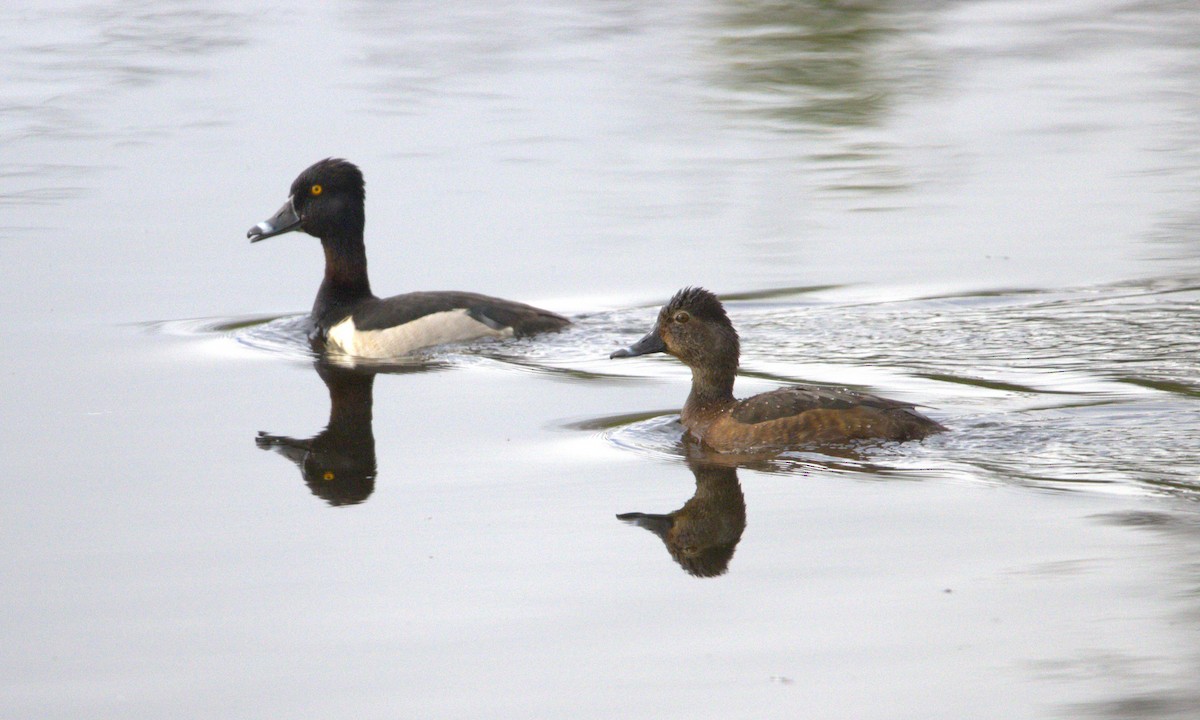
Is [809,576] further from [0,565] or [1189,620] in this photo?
[0,565]

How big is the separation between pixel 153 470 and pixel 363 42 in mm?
14322

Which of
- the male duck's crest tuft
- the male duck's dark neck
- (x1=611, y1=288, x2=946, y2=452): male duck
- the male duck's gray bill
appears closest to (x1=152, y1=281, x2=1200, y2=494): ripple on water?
Answer: (x1=611, y1=288, x2=946, y2=452): male duck

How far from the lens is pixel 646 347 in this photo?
948 cm

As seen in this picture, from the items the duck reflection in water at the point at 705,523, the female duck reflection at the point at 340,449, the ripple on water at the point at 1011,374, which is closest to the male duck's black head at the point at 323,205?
the female duck reflection at the point at 340,449

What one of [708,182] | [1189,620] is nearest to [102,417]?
[1189,620]

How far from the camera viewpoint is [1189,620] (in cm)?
611

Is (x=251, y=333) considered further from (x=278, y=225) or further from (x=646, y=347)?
(x=646, y=347)

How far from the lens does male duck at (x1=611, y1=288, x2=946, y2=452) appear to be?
8648 mm

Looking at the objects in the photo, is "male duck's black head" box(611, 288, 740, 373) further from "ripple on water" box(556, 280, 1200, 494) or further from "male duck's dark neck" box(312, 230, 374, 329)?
"male duck's dark neck" box(312, 230, 374, 329)

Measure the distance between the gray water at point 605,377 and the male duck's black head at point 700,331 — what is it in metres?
0.43

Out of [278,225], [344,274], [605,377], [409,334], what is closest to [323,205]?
[278,225]

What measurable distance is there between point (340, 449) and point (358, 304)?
10.8ft

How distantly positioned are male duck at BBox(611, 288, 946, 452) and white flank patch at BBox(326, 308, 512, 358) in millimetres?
2180

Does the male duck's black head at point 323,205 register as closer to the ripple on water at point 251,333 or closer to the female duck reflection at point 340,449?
the ripple on water at point 251,333
